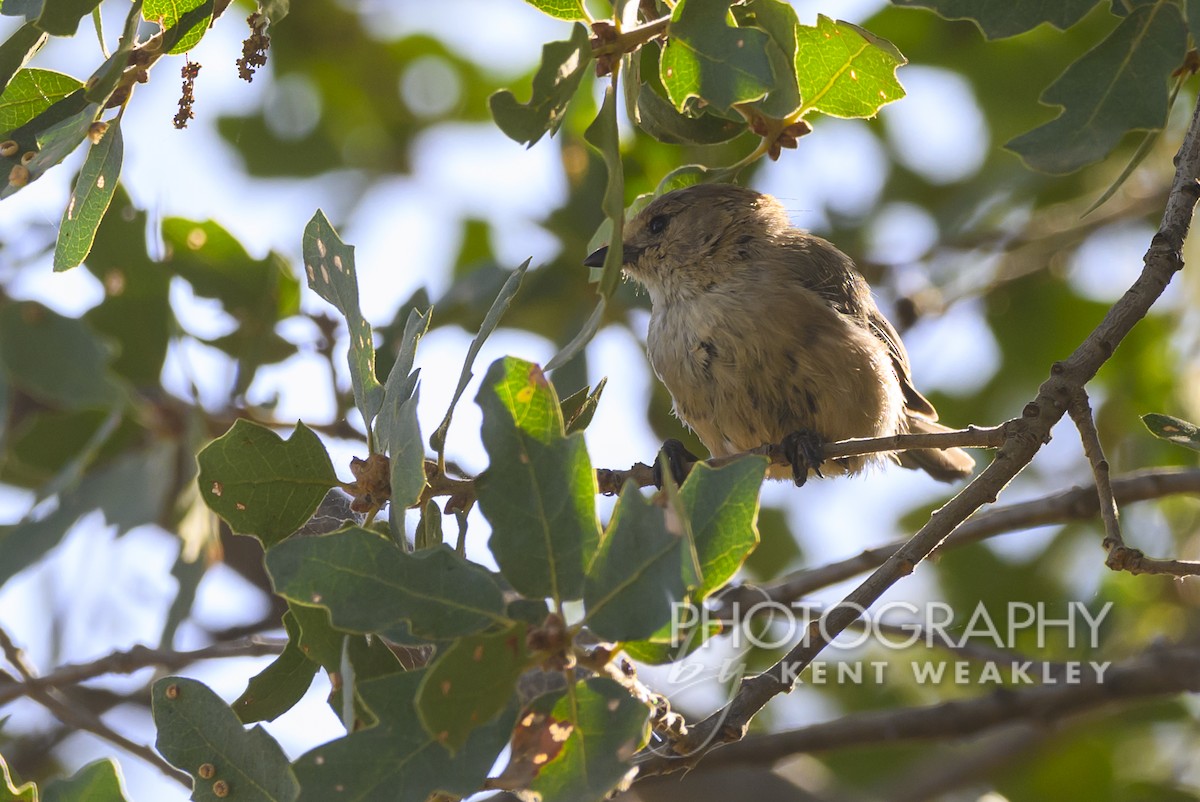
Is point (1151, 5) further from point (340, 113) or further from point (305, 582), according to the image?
point (340, 113)

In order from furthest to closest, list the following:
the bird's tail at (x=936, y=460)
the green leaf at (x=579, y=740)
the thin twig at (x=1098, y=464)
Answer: the bird's tail at (x=936, y=460) → the thin twig at (x=1098, y=464) → the green leaf at (x=579, y=740)

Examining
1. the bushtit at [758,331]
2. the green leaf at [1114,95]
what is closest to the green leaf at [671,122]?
the green leaf at [1114,95]

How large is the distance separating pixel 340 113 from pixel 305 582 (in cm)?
452

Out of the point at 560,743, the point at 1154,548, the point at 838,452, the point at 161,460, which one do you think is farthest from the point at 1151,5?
the point at 161,460

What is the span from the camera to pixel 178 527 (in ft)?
13.0

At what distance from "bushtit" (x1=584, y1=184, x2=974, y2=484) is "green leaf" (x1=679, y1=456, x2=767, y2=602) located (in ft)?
5.23

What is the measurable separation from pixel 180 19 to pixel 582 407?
112cm

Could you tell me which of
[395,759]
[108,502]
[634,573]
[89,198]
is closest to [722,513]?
[634,573]

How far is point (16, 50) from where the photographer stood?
2289 millimetres

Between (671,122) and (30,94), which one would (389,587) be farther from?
(671,122)

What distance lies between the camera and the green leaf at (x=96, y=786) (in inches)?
96.4

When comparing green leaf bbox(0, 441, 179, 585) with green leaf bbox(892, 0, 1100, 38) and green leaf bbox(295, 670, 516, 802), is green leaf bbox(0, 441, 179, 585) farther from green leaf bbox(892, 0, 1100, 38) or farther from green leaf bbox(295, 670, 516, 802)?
green leaf bbox(892, 0, 1100, 38)

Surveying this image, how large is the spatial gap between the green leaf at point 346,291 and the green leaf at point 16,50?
595 millimetres

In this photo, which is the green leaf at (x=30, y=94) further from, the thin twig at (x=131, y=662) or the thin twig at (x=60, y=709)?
the thin twig at (x=60, y=709)
